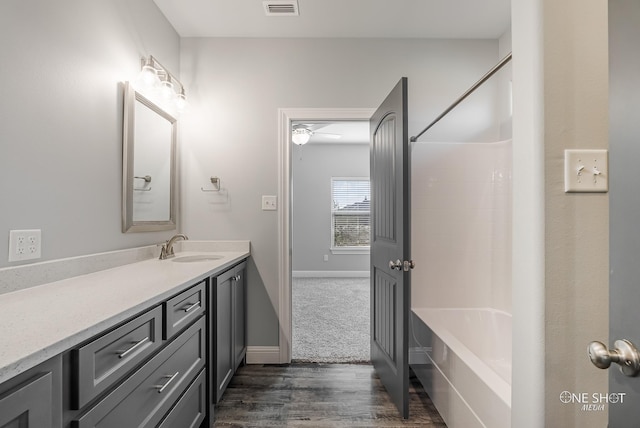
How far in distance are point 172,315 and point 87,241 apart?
0.70m

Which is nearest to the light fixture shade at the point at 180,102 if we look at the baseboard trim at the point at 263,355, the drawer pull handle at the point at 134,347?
the drawer pull handle at the point at 134,347

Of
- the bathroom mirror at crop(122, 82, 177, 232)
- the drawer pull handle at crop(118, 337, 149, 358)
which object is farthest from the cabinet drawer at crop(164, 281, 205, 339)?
the bathroom mirror at crop(122, 82, 177, 232)

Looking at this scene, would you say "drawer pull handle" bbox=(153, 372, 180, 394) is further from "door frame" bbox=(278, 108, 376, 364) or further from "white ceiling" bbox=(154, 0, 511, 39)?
"white ceiling" bbox=(154, 0, 511, 39)

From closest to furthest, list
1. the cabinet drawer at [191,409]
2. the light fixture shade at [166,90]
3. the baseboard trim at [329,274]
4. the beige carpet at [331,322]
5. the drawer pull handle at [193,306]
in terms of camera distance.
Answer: the cabinet drawer at [191,409] → the drawer pull handle at [193,306] → the light fixture shade at [166,90] → the beige carpet at [331,322] → the baseboard trim at [329,274]

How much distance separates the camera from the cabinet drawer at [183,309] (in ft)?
3.89

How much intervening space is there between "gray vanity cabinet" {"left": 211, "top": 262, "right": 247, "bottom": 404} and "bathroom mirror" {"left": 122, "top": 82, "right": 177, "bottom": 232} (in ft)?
2.12

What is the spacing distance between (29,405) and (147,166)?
5.52 feet

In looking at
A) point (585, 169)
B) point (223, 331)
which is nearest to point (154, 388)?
point (223, 331)

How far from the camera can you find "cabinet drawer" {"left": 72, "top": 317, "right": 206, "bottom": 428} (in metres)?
0.86

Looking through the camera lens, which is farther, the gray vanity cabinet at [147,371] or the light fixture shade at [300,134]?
the light fixture shade at [300,134]

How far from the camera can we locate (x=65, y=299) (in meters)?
1.02

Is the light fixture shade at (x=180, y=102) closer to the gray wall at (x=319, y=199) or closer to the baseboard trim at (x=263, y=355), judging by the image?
the baseboard trim at (x=263, y=355)

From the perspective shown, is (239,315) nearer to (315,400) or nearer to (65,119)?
(315,400)

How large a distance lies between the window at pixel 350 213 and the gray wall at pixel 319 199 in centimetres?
13
